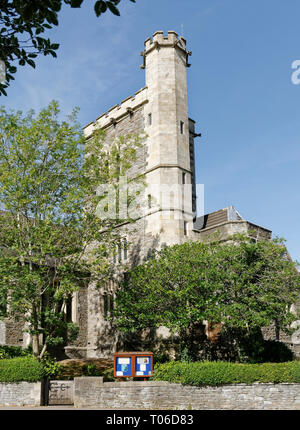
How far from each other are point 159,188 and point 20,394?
1282 cm

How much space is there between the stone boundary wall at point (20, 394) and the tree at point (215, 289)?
480cm

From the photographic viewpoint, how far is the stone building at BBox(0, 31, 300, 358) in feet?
80.9

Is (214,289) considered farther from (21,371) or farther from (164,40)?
(164,40)

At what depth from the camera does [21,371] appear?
1698 centimetres

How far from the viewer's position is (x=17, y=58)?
22.1ft

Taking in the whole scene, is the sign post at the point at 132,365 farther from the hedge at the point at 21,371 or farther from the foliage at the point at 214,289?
the hedge at the point at 21,371

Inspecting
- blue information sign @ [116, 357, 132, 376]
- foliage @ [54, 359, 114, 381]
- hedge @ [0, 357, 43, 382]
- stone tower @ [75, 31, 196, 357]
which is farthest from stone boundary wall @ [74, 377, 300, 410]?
stone tower @ [75, 31, 196, 357]

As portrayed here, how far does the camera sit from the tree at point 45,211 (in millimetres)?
18703

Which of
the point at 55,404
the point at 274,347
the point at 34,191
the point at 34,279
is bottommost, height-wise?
the point at 55,404

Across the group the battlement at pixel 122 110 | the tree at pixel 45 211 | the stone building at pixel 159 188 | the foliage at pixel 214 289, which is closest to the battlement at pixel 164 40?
the stone building at pixel 159 188

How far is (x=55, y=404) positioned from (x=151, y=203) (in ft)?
38.5

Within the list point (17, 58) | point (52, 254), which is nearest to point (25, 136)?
point (52, 254)
